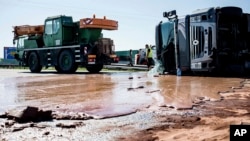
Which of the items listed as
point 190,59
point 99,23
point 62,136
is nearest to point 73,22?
point 99,23

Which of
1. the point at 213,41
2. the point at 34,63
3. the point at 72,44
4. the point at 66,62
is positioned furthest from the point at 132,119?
the point at 34,63

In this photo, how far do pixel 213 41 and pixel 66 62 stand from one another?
8.76 meters

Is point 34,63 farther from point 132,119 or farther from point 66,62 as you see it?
point 132,119

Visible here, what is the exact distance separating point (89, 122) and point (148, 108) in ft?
3.99

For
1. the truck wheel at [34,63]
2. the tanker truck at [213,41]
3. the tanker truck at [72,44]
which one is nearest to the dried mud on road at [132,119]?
the tanker truck at [213,41]

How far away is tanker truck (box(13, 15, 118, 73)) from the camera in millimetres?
17109

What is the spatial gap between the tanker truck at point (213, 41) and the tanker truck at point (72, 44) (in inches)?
202

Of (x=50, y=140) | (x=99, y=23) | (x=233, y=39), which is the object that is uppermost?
(x=99, y=23)

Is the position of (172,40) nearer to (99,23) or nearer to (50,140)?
(99,23)

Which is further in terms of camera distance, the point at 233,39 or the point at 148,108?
the point at 233,39

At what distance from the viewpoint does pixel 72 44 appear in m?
17.8

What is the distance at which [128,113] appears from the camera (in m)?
4.66

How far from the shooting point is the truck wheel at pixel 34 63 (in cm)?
1995

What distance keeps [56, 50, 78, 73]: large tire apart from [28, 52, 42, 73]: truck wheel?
202 cm
